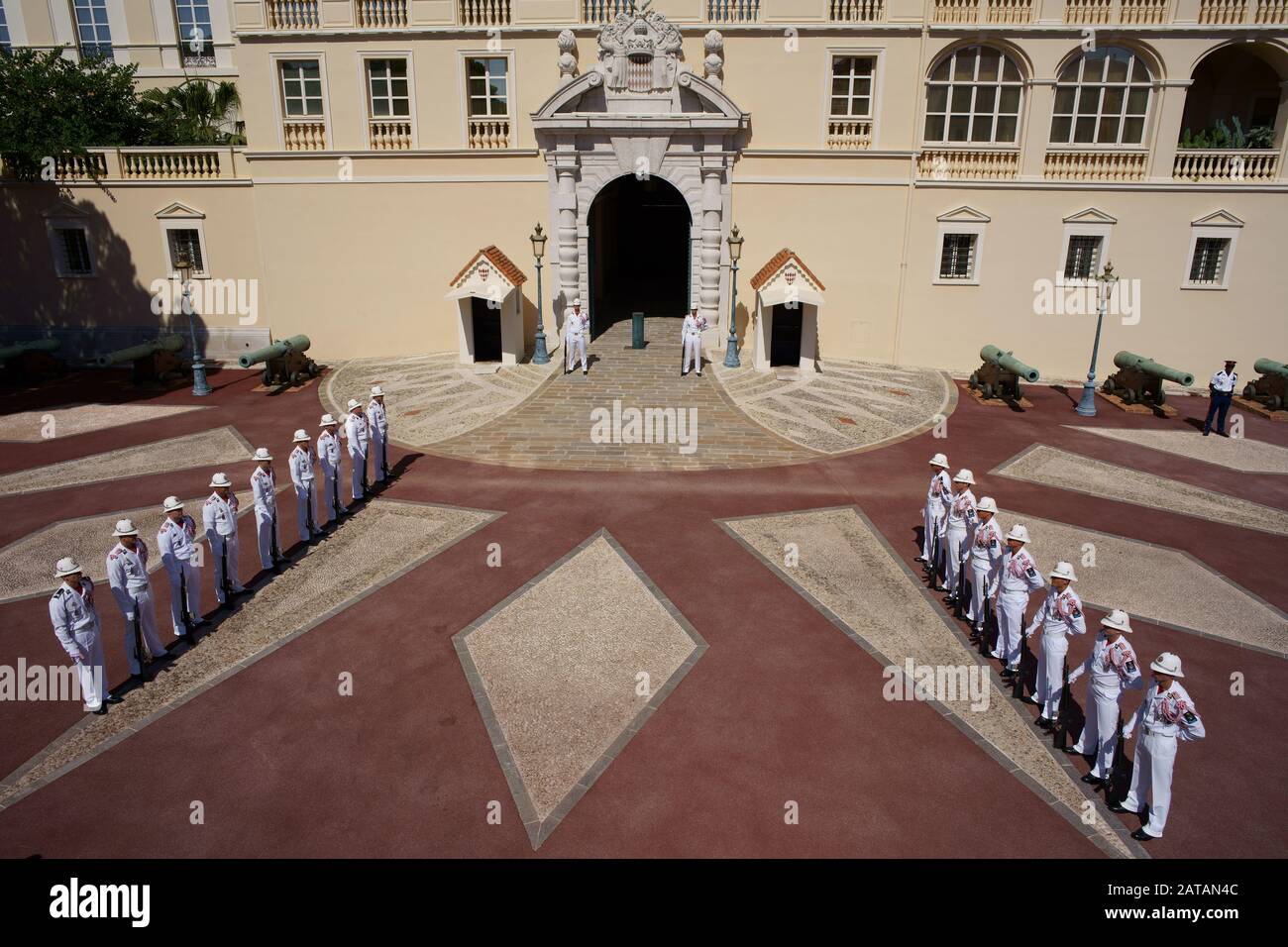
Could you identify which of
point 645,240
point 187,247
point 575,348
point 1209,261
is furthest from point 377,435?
point 1209,261

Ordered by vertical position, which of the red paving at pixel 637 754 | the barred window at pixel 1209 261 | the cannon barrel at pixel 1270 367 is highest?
the barred window at pixel 1209 261

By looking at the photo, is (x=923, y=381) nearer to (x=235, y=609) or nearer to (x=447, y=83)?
(x=447, y=83)

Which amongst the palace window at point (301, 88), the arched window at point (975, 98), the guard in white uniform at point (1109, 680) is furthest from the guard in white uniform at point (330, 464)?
the arched window at point (975, 98)

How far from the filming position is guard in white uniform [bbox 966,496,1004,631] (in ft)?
36.8

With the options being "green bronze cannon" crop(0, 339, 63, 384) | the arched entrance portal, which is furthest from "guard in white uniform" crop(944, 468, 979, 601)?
"green bronze cannon" crop(0, 339, 63, 384)

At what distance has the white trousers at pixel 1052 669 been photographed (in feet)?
30.8

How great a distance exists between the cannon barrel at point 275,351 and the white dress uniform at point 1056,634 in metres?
20.6

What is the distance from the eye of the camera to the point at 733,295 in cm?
2578

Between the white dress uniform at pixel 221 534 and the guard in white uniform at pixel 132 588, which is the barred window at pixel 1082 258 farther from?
the guard in white uniform at pixel 132 588

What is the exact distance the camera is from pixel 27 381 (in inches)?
1009

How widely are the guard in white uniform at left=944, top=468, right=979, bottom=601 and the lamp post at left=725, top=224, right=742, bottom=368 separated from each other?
42.3 ft

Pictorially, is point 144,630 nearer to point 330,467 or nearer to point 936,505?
point 330,467

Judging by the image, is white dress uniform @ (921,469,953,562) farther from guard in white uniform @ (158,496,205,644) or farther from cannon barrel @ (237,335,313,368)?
cannon barrel @ (237,335,313,368)
